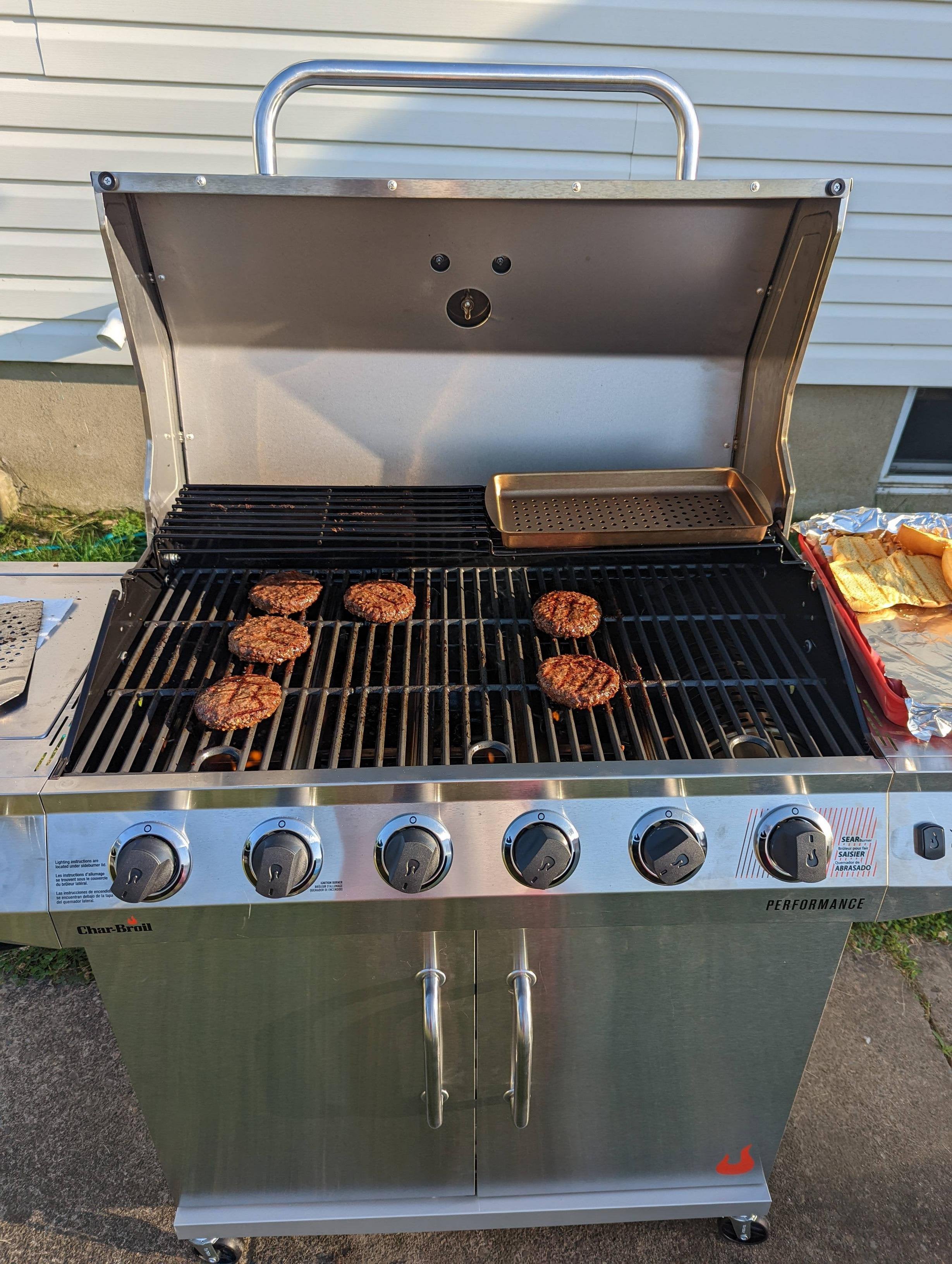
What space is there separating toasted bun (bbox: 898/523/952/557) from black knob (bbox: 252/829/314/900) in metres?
1.57

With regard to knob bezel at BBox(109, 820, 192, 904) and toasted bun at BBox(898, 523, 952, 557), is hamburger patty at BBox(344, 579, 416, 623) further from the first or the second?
toasted bun at BBox(898, 523, 952, 557)

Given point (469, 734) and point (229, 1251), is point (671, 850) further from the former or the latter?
point (229, 1251)

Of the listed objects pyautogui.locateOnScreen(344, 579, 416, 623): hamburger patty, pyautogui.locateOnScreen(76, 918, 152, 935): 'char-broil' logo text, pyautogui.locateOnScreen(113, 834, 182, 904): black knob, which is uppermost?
pyautogui.locateOnScreen(344, 579, 416, 623): hamburger patty

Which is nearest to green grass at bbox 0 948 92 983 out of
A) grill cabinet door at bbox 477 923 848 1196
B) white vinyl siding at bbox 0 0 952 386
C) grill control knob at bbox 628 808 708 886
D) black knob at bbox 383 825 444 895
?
grill cabinet door at bbox 477 923 848 1196

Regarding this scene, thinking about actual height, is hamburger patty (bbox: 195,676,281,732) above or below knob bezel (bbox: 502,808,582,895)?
above

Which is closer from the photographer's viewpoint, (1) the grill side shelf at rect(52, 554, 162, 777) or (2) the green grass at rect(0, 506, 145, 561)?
(1) the grill side shelf at rect(52, 554, 162, 777)

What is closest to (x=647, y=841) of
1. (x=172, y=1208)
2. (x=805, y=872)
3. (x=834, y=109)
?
(x=805, y=872)

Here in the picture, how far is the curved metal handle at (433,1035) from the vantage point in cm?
140

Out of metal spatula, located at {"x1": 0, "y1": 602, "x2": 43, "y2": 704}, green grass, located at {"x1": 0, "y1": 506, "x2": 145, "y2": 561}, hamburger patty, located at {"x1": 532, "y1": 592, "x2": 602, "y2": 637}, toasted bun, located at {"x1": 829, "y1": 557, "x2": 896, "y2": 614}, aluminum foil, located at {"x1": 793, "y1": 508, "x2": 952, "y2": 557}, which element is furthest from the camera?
green grass, located at {"x1": 0, "y1": 506, "x2": 145, "y2": 561}

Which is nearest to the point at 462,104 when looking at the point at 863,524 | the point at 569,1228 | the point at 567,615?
the point at 863,524

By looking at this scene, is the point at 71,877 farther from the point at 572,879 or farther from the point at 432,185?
the point at 432,185

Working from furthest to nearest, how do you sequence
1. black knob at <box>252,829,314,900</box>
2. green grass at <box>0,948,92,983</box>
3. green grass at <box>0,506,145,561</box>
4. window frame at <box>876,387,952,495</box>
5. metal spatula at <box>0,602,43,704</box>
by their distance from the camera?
window frame at <box>876,387,952,495</box> → green grass at <box>0,506,145,561</box> → green grass at <box>0,948,92,983</box> → metal spatula at <box>0,602,43,704</box> → black knob at <box>252,829,314,900</box>

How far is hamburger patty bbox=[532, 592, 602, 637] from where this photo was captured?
1.59 meters

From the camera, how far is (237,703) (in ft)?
4.56
